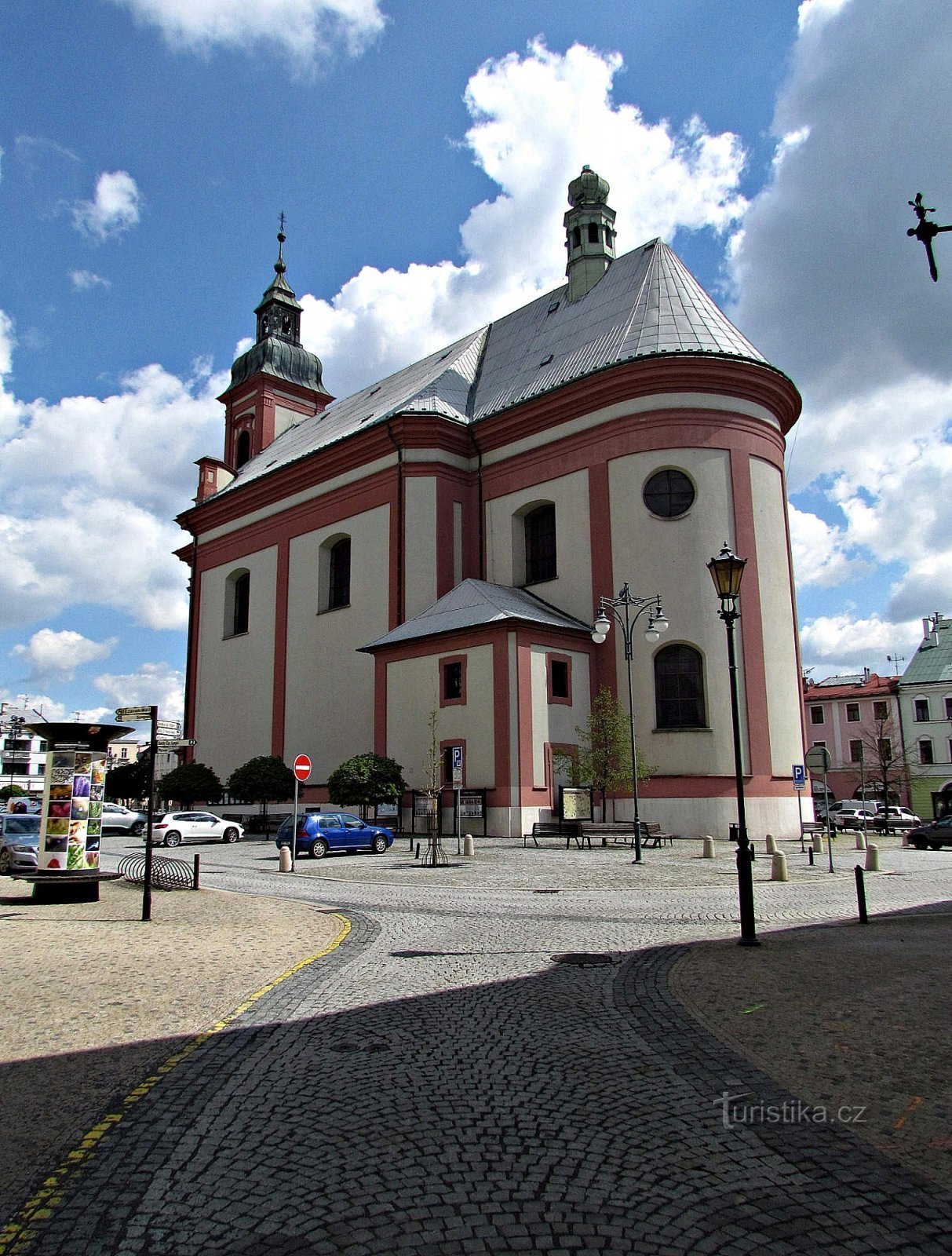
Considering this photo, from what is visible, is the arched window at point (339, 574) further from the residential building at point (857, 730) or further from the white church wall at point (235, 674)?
the residential building at point (857, 730)

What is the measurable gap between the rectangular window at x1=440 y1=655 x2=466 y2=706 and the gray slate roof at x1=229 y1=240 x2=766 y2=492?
1160 cm

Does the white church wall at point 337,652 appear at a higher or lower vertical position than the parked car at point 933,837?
higher

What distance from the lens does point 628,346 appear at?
3469cm

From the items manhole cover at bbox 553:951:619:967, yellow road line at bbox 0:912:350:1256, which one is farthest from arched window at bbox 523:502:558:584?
yellow road line at bbox 0:912:350:1256

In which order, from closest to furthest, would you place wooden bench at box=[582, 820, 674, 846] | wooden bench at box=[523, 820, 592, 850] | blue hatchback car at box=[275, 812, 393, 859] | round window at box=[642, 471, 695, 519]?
blue hatchback car at box=[275, 812, 393, 859]
wooden bench at box=[523, 820, 592, 850]
wooden bench at box=[582, 820, 674, 846]
round window at box=[642, 471, 695, 519]

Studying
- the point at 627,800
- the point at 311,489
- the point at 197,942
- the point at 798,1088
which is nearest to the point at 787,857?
the point at 627,800

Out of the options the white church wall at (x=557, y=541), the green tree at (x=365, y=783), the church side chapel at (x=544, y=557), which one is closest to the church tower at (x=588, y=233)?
the church side chapel at (x=544, y=557)

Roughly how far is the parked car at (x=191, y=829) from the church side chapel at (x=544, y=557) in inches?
201

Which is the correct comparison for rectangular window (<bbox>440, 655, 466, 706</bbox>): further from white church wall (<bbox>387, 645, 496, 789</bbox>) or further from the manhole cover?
the manhole cover

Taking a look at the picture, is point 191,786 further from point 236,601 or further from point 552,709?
point 552,709

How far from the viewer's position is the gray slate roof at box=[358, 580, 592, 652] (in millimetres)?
31453

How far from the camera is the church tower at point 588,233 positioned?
42.5 metres

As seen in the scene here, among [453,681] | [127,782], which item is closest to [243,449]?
[127,782]

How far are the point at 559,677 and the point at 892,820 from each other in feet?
105
